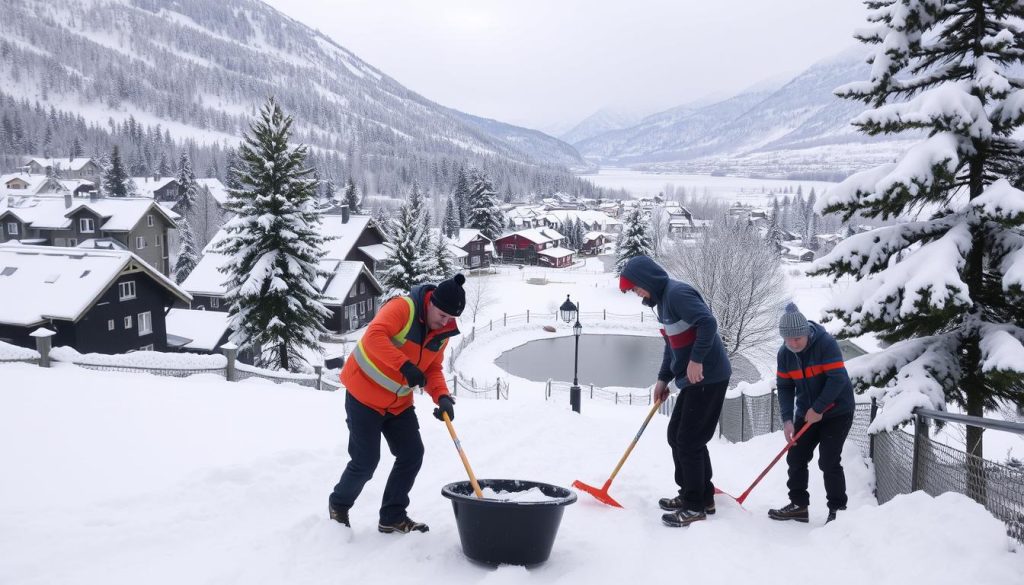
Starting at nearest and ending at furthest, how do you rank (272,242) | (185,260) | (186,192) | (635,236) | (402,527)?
(402,527) < (272,242) < (635,236) < (185,260) < (186,192)

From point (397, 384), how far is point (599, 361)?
1217 inches

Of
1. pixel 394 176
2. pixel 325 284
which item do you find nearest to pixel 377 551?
pixel 325 284

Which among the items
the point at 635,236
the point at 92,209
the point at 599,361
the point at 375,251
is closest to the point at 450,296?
the point at 599,361

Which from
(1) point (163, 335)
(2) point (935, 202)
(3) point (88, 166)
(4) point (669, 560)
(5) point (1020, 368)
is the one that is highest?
(3) point (88, 166)

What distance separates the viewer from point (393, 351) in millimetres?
4105

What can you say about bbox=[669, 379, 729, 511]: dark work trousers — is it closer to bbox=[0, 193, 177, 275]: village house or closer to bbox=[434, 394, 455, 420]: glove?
bbox=[434, 394, 455, 420]: glove

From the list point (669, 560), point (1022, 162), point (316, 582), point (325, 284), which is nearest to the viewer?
point (316, 582)

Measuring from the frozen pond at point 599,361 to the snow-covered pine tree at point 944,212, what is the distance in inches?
817

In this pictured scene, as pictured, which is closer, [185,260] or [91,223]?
[91,223]

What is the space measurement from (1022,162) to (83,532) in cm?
909

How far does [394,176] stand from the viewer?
6678 inches

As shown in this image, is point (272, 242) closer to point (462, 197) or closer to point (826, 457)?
point (826, 457)

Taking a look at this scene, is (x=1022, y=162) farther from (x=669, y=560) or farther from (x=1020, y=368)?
(x=669, y=560)

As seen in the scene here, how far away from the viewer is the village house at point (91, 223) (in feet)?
149
